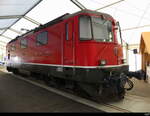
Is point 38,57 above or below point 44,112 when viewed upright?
above

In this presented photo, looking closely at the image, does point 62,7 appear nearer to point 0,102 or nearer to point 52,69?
point 52,69

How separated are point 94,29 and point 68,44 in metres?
1.02

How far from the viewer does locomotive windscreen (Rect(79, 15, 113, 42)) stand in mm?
4398

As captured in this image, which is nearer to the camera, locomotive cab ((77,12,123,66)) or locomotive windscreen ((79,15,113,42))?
locomotive cab ((77,12,123,66))

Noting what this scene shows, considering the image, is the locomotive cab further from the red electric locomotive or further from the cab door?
the cab door

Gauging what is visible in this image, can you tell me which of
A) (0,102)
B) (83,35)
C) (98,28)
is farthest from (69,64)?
(0,102)

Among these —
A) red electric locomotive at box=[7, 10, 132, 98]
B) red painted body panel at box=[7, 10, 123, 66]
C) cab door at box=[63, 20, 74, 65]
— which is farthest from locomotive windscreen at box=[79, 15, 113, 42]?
cab door at box=[63, 20, 74, 65]

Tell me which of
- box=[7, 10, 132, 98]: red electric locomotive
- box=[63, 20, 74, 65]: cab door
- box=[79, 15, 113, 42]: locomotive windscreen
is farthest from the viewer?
box=[63, 20, 74, 65]: cab door

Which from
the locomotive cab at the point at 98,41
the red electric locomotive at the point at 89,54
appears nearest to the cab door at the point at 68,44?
the red electric locomotive at the point at 89,54

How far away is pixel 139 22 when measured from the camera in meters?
10.4

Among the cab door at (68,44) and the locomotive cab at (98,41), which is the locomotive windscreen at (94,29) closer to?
the locomotive cab at (98,41)

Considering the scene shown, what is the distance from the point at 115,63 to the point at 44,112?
8.74 ft

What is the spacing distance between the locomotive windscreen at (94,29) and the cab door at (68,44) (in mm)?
411

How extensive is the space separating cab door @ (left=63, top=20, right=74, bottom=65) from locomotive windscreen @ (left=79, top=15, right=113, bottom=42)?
41 centimetres
